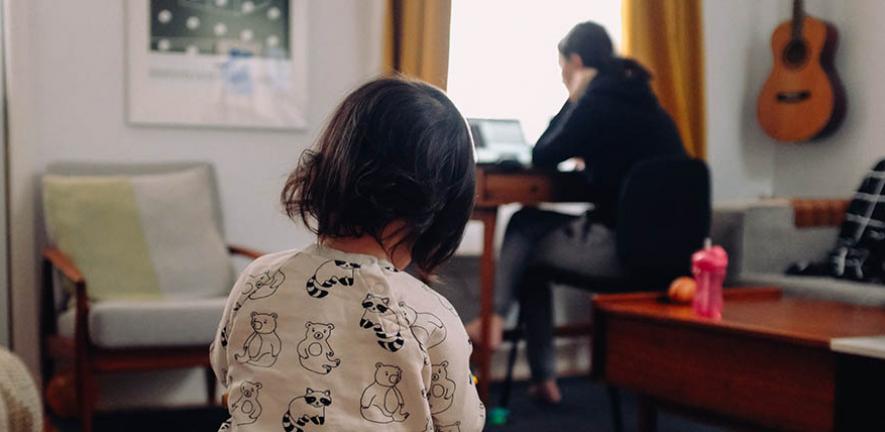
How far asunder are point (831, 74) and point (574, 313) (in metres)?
1.45

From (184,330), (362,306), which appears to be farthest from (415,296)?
(184,330)

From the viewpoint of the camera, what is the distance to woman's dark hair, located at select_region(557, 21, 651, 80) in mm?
2967

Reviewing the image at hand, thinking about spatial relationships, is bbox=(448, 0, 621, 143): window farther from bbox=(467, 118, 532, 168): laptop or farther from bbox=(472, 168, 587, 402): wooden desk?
bbox=(472, 168, 587, 402): wooden desk

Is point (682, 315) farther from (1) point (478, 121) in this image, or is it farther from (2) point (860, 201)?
(2) point (860, 201)

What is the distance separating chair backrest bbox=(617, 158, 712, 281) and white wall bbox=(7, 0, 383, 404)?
90 cm

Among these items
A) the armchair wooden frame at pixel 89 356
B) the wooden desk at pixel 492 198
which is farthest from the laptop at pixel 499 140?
the armchair wooden frame at pixel 89 356

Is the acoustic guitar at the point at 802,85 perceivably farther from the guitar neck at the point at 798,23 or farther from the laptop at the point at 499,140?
the laptop at the point at 499,140

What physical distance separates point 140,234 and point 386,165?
201 cm

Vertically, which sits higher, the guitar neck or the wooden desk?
the guitar neck

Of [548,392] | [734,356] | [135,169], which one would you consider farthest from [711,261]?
[135,169]

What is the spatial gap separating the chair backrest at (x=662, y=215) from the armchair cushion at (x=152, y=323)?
1.20 m

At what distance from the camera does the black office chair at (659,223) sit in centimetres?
280

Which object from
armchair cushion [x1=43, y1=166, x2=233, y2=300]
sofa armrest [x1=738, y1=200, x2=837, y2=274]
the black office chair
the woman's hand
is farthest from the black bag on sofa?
armchair cushion [x1=43, y1=166, x2=233, y2=300]

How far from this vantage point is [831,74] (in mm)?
3891
